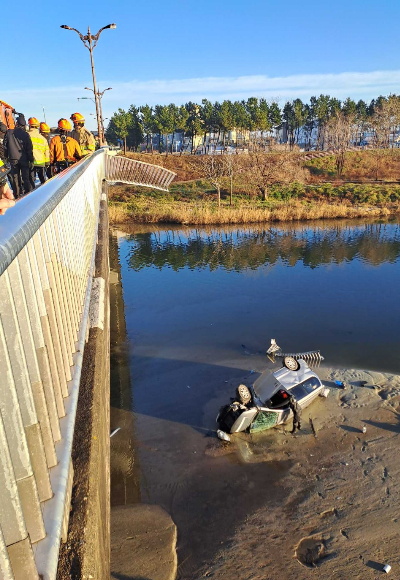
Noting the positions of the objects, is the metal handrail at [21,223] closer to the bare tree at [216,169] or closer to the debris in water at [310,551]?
the debris in water at [310,551]

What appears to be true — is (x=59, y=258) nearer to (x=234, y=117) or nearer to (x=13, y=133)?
(x=13, y=133)

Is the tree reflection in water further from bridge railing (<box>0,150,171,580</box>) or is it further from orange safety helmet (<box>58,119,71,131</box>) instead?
bridge railing (<box>0,150,171,580</box>)

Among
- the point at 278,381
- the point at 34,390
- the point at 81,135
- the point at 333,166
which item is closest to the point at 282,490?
the point at 278,381

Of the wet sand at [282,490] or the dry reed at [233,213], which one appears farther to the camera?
the dry reed at [233,213]

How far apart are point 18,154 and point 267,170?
44.1m

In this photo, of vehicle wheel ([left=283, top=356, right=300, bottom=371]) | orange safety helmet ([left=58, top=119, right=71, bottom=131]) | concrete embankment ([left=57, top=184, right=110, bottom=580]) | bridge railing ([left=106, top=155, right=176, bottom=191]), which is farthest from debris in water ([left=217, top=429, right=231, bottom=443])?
bridge railing ([left=106, top=155, right=176, bottom=191])

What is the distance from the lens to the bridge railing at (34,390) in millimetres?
1679

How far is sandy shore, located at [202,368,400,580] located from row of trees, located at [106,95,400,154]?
57085 mm

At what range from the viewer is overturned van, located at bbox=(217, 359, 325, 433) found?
1074 centimetres

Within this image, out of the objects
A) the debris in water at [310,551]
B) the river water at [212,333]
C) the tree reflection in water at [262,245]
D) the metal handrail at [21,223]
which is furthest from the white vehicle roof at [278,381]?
the tree reflection in water at [262,245]

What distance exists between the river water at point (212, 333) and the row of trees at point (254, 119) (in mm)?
38604

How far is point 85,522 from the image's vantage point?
8.50 feet

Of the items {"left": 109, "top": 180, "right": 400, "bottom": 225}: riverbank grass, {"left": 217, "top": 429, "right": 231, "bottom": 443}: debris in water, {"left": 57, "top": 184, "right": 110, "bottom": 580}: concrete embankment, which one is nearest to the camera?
{"left": 57, "top": 184, "right": 110, "bottom": 580}: concrete embankment

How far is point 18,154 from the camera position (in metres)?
8.86
